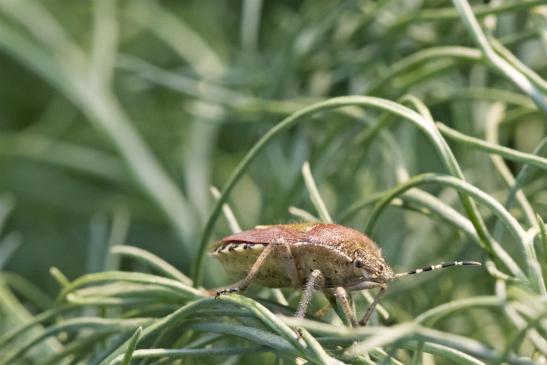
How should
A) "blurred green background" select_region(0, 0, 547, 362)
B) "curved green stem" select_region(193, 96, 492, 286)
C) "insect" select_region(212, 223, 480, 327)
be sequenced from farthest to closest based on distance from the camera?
"blurred green background" select_region(0, 0, 547, 362) < "insect" select_region(212, 223, 480, 327) < "curved green stem" select_region(193, 96, 492, 286)

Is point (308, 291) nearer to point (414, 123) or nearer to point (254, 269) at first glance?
point (254, 269)

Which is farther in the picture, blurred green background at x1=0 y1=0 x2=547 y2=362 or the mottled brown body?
blurred green background at x1=0 y1=0 x2=547 y2=362

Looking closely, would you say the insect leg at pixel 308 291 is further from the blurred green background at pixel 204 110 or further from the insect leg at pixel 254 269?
the blurred green background at pixel 204 110

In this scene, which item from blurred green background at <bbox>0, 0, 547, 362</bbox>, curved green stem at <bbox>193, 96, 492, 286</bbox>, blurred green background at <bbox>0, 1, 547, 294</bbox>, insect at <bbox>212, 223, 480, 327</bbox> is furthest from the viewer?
blurred green background at <bbox>0, 1, 547, 294</bbox>

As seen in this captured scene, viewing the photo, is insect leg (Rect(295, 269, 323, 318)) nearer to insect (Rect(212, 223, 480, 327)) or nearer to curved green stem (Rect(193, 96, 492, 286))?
insect (Rect(212, 223, 480, 327))

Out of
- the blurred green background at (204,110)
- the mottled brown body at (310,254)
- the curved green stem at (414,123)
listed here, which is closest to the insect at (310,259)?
the mottled brown body at (310,254)

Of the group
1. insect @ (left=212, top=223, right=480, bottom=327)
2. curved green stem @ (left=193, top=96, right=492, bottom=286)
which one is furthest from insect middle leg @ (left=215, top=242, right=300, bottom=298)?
curved green stem @ (left=193, top=96, right=492, bottom=286)
